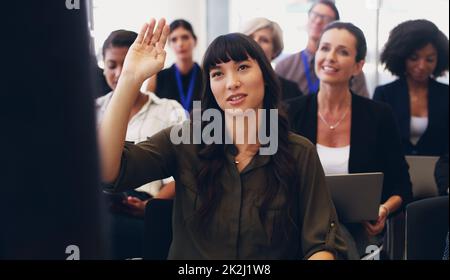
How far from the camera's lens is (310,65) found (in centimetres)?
129

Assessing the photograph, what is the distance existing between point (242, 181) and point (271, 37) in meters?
0.42

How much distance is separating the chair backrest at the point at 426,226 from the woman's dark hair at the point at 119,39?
27.6 inches

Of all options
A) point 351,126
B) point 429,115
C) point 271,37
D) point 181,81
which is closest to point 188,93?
point 181,81

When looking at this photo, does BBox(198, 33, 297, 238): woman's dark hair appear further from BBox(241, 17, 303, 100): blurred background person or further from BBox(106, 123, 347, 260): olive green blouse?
BBox(241, 17, 303, 100): blurred background person

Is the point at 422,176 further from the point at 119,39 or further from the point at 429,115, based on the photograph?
the point at 119,39

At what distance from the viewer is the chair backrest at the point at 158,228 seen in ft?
3.62

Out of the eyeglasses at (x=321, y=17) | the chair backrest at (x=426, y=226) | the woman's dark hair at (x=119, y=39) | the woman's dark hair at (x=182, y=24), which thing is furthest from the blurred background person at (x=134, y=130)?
the chair backrest at (x=426, y=226)

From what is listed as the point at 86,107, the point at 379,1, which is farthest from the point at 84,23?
the point at 379,1

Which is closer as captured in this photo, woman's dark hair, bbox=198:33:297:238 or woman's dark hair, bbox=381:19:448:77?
woman's dark hair, bbox=198:33:297:238

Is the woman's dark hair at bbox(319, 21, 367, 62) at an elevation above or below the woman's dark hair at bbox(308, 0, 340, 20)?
below

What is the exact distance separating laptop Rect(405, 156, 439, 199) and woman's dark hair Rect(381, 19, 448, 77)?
10.7 inches

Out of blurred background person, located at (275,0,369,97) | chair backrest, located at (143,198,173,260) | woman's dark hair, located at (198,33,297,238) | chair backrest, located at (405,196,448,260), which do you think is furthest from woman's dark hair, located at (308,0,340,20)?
chair backrest, located at (143,198,173,260)

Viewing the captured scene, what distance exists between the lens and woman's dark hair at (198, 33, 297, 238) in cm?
103

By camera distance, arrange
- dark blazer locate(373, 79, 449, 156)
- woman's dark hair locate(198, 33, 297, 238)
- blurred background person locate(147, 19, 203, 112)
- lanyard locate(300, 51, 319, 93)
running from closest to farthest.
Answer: woman's dark hair locate(198, 33, 297, 238), blurred background person locate(147, 19, 203, 112), lanyard locate(300, 51, 319, 93), dark blazer locate(373, 79, 449, 156)
